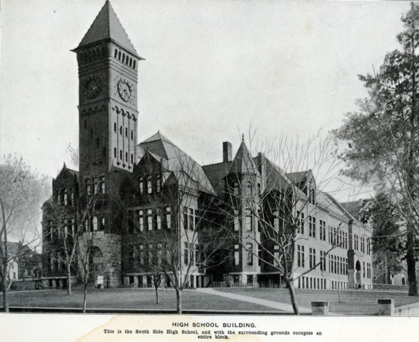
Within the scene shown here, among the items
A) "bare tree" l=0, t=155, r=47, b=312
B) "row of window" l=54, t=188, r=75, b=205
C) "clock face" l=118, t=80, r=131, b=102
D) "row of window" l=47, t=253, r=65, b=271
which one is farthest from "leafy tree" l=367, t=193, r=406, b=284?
"row of window" l=47, t=253, r=65, b=271

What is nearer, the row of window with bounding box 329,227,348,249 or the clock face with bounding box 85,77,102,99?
the row of window with bounding box 329,227,348,249

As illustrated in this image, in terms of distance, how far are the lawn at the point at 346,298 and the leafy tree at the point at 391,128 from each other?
1495 millimetres

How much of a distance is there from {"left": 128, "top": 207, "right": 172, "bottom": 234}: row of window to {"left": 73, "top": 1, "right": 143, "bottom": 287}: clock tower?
0.92 metres

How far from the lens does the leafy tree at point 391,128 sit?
44.7 ft

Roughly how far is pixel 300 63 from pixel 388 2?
2.45 metres

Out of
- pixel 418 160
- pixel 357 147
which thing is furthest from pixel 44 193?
pixel 418 160

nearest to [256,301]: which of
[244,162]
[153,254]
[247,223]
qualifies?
[247,223]

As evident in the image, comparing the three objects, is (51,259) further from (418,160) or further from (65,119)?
(418,160)

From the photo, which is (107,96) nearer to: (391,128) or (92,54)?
(92,54)

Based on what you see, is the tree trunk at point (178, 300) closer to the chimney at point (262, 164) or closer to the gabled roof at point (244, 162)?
the gabled roof at point (244, 162)

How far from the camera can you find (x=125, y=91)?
55.0 ft

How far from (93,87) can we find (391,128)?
28.3 feet

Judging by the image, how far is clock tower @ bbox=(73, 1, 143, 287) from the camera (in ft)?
52.0

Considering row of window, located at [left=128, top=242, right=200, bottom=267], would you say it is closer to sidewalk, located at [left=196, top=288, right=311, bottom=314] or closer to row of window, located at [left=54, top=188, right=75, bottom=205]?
sidewalk, located at [left=196, top=288, right=311, bottom=314]
